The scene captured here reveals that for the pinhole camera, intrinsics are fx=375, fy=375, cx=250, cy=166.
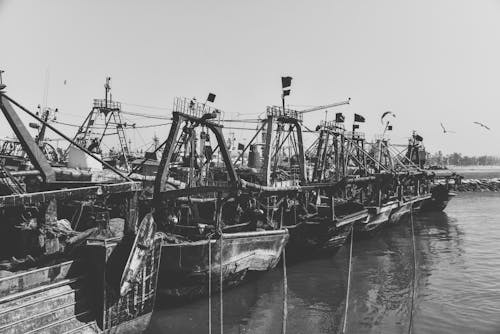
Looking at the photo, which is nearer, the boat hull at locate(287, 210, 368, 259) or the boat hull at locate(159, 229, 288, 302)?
the boat hull at locate(159, 229, 288, 302)

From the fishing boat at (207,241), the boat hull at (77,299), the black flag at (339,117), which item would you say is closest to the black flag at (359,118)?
the black flag at (339,117)

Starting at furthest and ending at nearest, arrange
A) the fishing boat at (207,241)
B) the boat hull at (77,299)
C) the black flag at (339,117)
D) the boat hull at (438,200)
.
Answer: the boat hull at (438,200) → the black flag at (339,117) → the fishing boat at (207,241) → the boat hull at (77,299)

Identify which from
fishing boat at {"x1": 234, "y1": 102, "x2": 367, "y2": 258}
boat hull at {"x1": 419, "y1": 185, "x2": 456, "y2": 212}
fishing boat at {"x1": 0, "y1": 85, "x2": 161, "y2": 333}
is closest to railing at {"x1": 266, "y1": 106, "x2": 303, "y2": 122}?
fishing boat at {"x1": 234, "y1": 102, "x2": 367, "y2": 258}

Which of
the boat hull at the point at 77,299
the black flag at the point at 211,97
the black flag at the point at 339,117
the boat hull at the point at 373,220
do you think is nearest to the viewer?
the boat hull at the point at 77,299

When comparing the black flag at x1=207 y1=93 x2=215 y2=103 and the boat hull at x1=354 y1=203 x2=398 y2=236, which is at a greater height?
the black flag at x1=207 y1=93 x2=215 y2=103

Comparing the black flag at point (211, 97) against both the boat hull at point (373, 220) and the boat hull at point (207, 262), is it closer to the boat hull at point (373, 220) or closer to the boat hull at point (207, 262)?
the boat hull at point (207, 262)

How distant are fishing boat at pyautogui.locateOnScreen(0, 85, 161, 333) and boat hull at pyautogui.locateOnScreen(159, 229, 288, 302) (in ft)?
3.95

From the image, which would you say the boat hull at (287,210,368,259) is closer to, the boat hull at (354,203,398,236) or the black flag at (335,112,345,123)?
the boat hull at (354,203,398,236)

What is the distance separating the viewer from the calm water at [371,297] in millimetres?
10883

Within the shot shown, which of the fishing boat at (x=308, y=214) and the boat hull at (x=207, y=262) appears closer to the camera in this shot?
the boat hull at (x=207, y=262)

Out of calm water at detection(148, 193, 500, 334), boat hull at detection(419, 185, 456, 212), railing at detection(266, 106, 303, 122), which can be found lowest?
calm water at detection(148, 193, 500, 334)

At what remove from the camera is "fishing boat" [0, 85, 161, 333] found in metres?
7.35

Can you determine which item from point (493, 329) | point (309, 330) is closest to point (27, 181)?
point (309, 330)

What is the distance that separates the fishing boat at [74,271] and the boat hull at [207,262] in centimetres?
120
